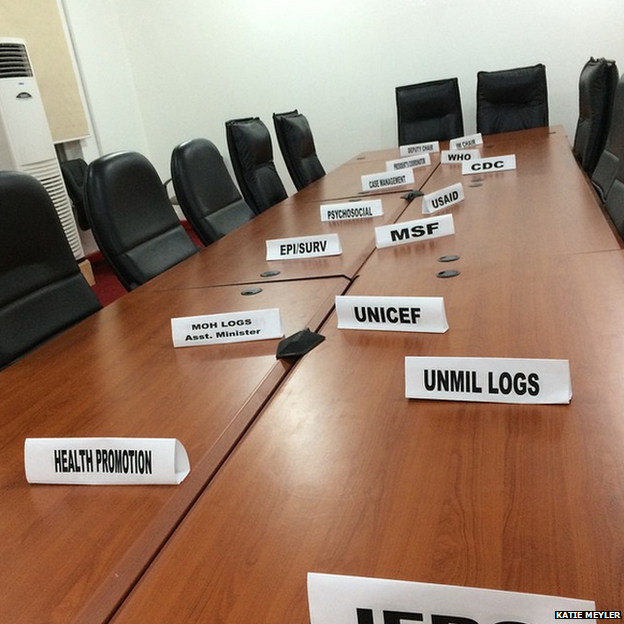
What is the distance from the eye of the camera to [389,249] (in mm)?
1999

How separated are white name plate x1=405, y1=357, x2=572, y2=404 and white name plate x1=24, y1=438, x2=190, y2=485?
0.38m

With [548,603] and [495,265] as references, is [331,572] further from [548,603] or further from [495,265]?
[495,265]

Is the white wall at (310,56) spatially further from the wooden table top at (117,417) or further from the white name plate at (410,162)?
the wooden table top at (117,417)

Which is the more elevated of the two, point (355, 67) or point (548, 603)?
point (355, 67)

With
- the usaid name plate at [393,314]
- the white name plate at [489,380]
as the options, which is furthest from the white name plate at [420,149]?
the white name plate at [489,380]

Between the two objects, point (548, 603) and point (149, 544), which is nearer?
point (548, 603)

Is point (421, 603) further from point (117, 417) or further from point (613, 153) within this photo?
point (613, 153)

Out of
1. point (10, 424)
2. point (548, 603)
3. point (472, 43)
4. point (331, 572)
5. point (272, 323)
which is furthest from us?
point (472, 43)

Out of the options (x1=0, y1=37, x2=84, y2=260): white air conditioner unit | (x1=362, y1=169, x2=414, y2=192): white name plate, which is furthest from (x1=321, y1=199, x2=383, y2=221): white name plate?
(x1=0, y1=37, x2=84, y2=260): white air conditioner unit

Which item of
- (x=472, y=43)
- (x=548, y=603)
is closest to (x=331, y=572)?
(x=548, y=603)

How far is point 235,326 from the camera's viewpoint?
1430 mm

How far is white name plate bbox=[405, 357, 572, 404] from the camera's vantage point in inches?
38.4

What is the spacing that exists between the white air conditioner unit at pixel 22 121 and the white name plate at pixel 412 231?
2960mm

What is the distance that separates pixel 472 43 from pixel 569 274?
14.7 feet
